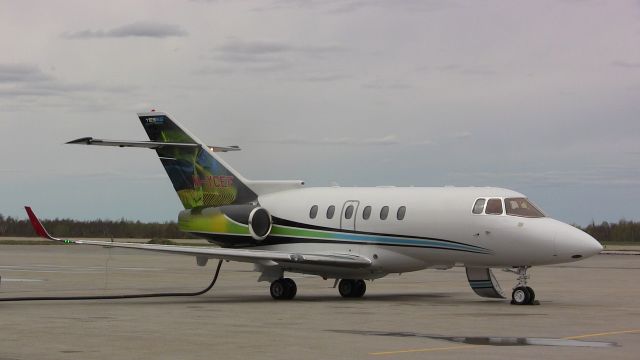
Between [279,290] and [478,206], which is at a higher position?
[478,206]

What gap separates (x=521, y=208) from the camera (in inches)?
1069

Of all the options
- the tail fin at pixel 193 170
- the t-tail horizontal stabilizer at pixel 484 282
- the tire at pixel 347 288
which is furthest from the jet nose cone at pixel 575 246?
the tail fin at pixel 193 170

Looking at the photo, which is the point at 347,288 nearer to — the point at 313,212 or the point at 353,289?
the point at 353,289

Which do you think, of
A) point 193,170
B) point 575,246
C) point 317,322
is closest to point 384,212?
point 575,246

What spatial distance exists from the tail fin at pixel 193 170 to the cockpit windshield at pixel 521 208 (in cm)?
792

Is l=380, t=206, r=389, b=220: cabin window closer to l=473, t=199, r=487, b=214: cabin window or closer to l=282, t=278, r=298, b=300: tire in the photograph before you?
l=473, t=199, r=487, b=214: cabin window

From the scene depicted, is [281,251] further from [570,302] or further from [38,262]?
[38,262]

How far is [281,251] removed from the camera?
30.7 meters

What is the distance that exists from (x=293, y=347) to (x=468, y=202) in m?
11.6

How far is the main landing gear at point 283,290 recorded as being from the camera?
2873cm

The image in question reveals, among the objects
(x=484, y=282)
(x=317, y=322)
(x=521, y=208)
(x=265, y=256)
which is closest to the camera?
(x=317, y=322)

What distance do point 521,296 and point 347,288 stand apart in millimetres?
5503

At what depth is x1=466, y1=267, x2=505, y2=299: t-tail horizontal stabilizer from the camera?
2822 centimetres

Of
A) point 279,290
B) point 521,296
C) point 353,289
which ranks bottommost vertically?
point 521,296
